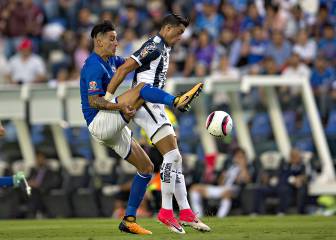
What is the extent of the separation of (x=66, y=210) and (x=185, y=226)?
32.2 feet

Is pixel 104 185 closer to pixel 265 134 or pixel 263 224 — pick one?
pixel 265 134

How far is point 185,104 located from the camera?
1149 cm

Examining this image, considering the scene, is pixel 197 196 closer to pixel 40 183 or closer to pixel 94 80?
pixel 40 183

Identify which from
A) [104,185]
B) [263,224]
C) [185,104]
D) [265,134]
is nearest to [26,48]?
[104,185]

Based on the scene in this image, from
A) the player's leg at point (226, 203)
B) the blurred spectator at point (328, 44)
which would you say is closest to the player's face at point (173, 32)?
the player's leg at point (226, 203)

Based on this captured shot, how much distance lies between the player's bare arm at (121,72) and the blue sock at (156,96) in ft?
0.87

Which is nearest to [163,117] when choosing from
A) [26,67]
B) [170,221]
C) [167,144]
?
[167,144]

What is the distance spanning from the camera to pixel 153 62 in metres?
12.2

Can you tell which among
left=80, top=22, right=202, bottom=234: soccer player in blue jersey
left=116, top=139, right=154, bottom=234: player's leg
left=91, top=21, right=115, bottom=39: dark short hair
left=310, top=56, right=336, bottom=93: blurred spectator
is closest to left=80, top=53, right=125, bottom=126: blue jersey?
left=80, top=22, right=202, bottom=234: soccer player in blue jersey

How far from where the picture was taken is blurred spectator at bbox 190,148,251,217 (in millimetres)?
20422

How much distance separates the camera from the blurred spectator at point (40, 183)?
866 inches

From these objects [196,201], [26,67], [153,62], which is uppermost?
[26,67]

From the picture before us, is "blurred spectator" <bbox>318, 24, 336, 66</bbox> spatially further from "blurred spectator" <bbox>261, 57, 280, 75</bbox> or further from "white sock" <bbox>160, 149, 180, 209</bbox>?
"white sock" <bbox>160, 149, 180, 209</bbox>

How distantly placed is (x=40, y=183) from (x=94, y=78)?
10.3 meters
